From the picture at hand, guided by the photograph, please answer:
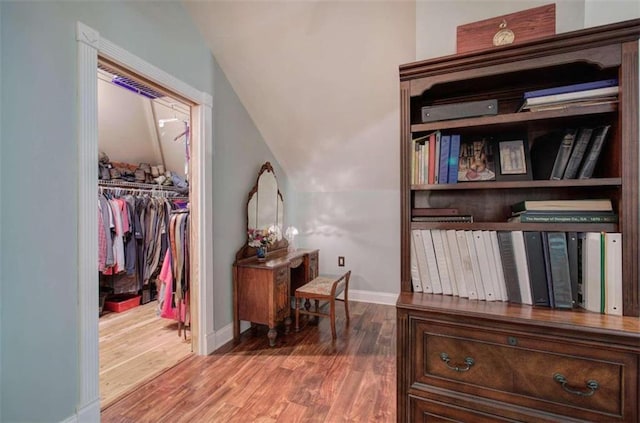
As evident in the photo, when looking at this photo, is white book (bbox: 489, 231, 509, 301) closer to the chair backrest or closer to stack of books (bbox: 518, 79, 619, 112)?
stack of books (bbox: 518, 79, 619, 112)

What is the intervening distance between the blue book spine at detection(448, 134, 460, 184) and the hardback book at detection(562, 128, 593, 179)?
15.4 inches

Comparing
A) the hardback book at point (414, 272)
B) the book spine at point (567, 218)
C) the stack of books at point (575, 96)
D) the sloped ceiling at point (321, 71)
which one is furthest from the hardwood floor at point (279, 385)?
the sloped ceiling at point (321, 71)

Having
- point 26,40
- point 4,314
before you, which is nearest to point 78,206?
point 4,314

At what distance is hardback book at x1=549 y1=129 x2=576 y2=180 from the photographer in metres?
1.12

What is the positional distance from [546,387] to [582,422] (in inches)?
4.8

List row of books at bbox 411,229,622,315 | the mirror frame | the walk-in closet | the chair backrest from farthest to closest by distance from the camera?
the mirror frame → the chair backrest → the walk-in closet → row of books at bbox 411,229,622,315

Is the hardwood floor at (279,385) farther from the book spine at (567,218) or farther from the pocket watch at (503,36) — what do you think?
the pocket watch at (503,36)

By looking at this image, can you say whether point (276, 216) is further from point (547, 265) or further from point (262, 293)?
point (547, 265)

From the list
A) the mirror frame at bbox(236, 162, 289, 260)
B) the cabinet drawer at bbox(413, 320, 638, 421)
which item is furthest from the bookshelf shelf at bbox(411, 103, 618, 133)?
the mirror frame at bbox(236, 162, 289, 260)

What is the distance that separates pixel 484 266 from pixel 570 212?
0.36 metres

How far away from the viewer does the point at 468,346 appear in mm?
1052

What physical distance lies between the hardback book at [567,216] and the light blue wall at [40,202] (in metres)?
2.12

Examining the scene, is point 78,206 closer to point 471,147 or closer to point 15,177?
point 15,177

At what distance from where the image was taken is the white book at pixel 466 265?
118 cm
